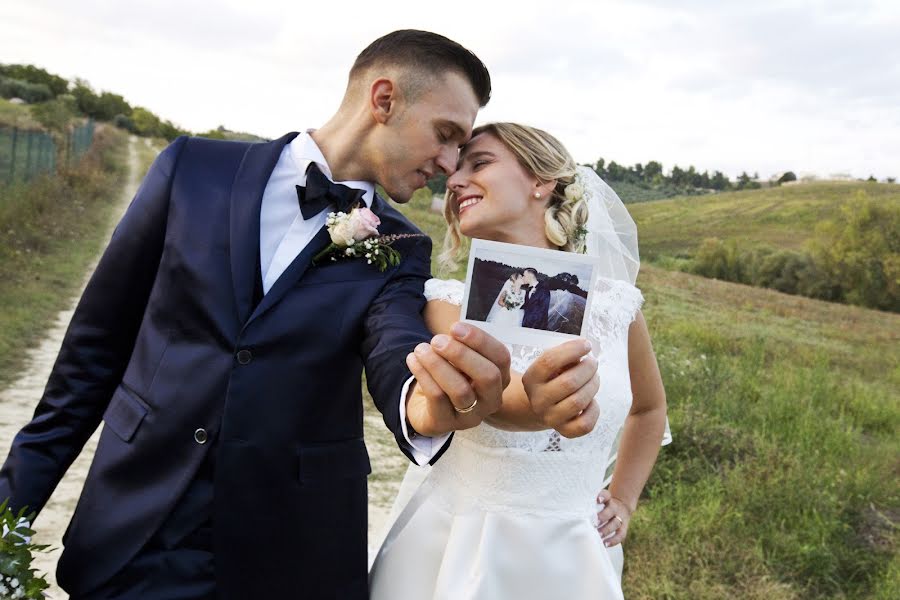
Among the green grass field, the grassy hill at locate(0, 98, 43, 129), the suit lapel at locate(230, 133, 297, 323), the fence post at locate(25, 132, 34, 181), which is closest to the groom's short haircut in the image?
the suit lapel at locate(230, 133, 297, 323)

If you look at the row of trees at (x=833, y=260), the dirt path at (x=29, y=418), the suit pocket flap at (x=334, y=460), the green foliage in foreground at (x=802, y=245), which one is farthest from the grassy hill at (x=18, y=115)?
the suit pocket flap at (x=334, y=460)

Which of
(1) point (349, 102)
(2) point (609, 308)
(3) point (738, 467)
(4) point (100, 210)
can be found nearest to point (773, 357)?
(3) point (738, 467)

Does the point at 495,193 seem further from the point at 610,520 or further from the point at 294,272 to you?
the point at 610,520

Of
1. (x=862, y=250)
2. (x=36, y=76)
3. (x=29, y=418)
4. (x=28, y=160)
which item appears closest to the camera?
(x=29, y=418)

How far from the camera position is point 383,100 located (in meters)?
2.25

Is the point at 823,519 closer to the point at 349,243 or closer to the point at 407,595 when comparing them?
the point at 407,595

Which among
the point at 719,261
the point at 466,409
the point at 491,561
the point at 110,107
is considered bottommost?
the point at 491,561

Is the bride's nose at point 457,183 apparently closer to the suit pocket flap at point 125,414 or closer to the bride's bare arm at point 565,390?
the suit pocket flap at point 125,414

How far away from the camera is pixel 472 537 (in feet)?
7.90

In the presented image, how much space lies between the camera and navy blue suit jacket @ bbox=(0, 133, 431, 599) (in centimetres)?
190

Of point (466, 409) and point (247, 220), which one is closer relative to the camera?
point (466, 409)

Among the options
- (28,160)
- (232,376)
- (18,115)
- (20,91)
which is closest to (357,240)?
(232,376)

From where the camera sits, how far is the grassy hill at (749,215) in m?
18.3

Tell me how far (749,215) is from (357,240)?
20459 millimetres
